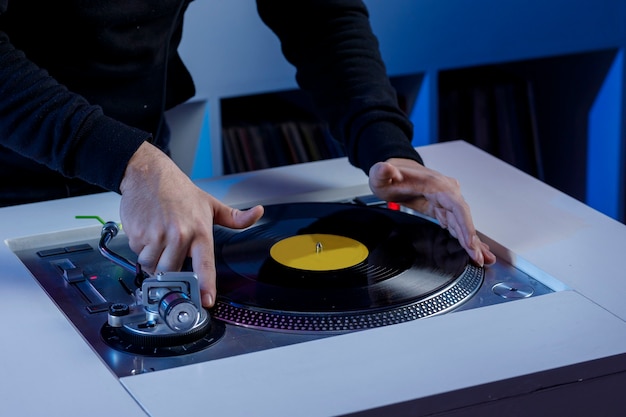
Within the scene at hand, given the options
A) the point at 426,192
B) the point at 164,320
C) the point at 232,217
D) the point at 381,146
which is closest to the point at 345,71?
the point at 381,146

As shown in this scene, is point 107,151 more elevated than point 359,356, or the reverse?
point 107,151

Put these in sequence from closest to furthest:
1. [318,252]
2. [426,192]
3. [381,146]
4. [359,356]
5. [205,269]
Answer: [359,356] → [205,269] → [318,252] → [426,192] → [381,146]

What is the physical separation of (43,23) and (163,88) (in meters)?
0.25

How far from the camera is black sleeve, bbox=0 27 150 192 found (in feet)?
4.13

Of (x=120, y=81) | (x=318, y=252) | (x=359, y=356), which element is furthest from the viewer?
(x=120, y=81)

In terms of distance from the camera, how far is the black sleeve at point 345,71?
154 centimetres

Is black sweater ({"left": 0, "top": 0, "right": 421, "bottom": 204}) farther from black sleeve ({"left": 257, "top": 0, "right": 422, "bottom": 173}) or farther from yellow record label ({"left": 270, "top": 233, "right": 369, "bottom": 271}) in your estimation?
yellow record label ({"left": 270, "top": 233, "right": 369, "bottom": 271})

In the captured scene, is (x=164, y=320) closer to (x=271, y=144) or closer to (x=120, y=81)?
(x=120, y=81)

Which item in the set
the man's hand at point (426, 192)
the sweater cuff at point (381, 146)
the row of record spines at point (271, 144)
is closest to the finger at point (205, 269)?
the man's hand at point (426, 192)

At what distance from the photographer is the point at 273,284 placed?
1109 millimetres

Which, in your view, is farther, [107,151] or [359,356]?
[107,151]

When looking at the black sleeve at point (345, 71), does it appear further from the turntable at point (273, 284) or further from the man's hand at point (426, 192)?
the turntable at point (273, 284)

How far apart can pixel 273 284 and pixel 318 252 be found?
0.11 meters

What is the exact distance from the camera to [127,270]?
3.91 ft
